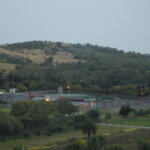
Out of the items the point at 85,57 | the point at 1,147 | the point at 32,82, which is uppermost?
the point at 85,57

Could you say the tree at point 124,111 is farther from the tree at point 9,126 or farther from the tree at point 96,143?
the tree at point 96,143

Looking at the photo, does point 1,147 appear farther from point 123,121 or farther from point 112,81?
point 112,81

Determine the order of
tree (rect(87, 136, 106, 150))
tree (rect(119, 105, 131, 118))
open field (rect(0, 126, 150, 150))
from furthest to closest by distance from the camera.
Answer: tree (rect(119, 105, 131, 118)), open field (rect(0, 126, 150, 150)), tree (rect(87, 136, 106, 150))

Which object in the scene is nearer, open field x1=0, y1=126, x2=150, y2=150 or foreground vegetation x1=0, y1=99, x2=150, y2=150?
foreground vegetation x1=0, y1=99, x2=150, y2=150

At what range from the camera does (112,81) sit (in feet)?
169

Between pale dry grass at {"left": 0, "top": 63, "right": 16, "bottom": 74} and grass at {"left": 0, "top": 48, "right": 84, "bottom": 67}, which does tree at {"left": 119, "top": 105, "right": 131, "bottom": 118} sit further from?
grass at {"left": 0, "top": 48, "right": 84, "bottom": 67}

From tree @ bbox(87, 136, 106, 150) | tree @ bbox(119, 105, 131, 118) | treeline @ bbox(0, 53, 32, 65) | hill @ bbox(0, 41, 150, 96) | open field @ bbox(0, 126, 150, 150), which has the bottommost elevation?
open field @ bbox(0, 126, 150, 150)

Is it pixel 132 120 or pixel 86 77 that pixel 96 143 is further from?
pixel 86 77

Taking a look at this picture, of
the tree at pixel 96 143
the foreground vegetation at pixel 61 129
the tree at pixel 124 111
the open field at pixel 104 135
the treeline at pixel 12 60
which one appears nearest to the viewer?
the tree at pixel 96 143

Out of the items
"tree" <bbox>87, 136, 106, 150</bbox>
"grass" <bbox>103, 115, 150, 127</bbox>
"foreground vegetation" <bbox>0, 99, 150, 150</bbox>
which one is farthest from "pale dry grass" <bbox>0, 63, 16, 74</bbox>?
"tree" <bbox>87, 136, 106, 150</bbox>

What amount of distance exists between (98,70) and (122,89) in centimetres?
1441

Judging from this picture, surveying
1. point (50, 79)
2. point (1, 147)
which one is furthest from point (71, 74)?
point (1, 147)

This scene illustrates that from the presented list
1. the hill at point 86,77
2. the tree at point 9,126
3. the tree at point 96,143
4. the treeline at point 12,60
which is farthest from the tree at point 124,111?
the treeline at point 12,60

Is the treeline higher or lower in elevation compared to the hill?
higher
